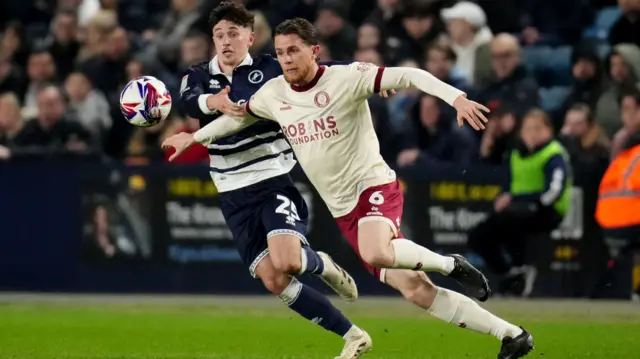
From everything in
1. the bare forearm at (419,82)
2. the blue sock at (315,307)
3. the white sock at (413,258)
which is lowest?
the blue sock at (315,307)

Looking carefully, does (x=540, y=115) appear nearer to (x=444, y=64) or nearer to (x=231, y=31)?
(x=444, y=64)

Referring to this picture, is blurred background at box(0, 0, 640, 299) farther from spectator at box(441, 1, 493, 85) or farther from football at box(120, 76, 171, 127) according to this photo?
football at box(120, 76, 171, 127)

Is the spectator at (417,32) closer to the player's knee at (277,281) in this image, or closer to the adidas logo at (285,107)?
the player's knee at (277,281)

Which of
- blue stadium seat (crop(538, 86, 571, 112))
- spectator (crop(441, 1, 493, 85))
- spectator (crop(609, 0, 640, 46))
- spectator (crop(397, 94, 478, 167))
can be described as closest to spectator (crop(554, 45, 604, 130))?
spectator (crop(609, 0, 640, 46))

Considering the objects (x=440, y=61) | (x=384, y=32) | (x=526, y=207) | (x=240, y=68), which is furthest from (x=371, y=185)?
(x=384, y=32)

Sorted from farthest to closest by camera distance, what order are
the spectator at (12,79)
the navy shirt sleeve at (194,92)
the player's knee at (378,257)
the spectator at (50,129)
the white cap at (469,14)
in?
the spectator at (12,79) → the spectator at (50,129) → the white cap at (469,14) → the navy shirt sleeve at (194,92) → the player's knee at (378,257)

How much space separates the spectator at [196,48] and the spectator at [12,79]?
9.22ft

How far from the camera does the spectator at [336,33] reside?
16.7m

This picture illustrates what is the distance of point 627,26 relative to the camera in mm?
15789

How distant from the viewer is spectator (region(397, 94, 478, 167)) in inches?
589

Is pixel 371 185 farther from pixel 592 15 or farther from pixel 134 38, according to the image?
pixel 134 38

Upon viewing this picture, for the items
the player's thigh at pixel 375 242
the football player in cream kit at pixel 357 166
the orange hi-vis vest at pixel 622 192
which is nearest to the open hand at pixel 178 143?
the football player in cream kit at pixel 357 166

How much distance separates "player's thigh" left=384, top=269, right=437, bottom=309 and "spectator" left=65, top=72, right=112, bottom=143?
868cm

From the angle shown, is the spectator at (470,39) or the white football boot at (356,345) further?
the spectator at (470,39)
